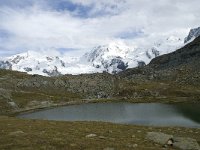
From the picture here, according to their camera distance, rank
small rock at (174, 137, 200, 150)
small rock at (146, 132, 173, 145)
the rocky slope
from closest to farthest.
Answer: small rock at (174, 137, 200, 150), small rock at (146, 132, 173, 145), the rocky slope

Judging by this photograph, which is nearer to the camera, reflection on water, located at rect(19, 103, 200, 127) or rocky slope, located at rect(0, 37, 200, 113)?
reflection on water, located at rect(19, 103, 200, 127)

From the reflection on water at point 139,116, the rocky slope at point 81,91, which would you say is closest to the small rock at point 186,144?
the reflection on water at point 139,116

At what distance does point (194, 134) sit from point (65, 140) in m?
19.4

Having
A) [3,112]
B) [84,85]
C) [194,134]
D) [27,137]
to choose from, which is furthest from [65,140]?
[84,85]

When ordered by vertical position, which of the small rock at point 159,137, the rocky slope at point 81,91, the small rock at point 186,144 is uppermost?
the rocky slope at point 81,91

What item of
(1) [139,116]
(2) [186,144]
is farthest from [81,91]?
(2) [186,144]

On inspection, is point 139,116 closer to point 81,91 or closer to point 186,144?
point 186,144

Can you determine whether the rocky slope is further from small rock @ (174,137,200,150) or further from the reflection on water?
small rock @ (174,137,200,150)

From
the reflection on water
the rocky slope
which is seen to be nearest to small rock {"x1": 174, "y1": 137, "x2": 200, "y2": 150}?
the reflection on water

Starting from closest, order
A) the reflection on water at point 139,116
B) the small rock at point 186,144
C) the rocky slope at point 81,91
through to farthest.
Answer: the small rock at point 186,144 → the reflection on water at point 139,116 → the rocky slope at point 81,91

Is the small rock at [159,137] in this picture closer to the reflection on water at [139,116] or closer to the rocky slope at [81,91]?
the reflection on water at [139,116]

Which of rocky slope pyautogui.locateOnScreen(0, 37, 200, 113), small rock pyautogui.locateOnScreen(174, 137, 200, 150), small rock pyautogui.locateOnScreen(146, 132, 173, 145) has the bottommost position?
small rock pyautogui.locateOnScreen(174, 137, 200, 150)

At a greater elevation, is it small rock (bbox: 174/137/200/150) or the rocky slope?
the rocky slope

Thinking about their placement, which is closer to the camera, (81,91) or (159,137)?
(159,137)
